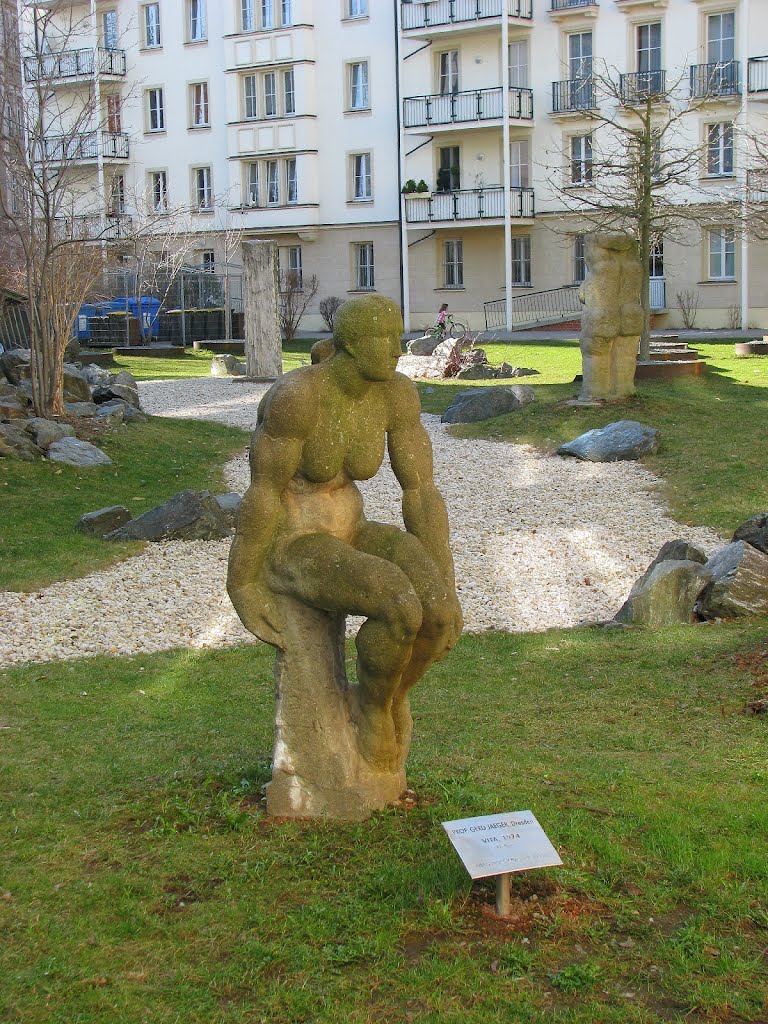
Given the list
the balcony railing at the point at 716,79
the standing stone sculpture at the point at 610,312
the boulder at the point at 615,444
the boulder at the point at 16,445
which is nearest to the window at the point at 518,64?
the balcony railing at the point at 716,79

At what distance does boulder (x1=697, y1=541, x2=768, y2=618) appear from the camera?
28.1 ft

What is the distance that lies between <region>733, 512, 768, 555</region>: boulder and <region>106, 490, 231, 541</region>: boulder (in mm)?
4810

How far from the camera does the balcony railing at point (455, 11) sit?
35656 mm

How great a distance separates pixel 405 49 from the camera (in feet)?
125

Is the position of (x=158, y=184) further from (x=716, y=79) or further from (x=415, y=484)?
(x=415, y=484)

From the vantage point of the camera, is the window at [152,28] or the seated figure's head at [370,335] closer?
the seated figure's head at [370,335]

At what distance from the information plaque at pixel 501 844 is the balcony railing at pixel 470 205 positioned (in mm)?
34117

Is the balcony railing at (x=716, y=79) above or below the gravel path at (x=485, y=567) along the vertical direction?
above

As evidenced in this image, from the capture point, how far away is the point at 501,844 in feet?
12.7

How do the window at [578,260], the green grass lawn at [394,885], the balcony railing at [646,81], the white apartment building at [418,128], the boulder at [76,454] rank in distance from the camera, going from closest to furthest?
the green grass lawn at [394,885]
the boulder at [76,454]
the balcony railing at [646,81]
the white apartment building at [418,128]
the window at [578,260]

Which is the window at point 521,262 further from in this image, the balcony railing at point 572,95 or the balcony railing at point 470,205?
the balcony railing at point 572,95

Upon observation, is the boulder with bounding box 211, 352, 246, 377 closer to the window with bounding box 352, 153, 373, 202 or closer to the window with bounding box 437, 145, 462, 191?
the window with bounding box 437, 145, 462, 191

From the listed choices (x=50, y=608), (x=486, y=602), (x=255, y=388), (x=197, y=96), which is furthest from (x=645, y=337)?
(x=197, y=96)

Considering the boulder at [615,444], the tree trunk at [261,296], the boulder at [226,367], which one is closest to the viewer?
the boulder at [615,444]
